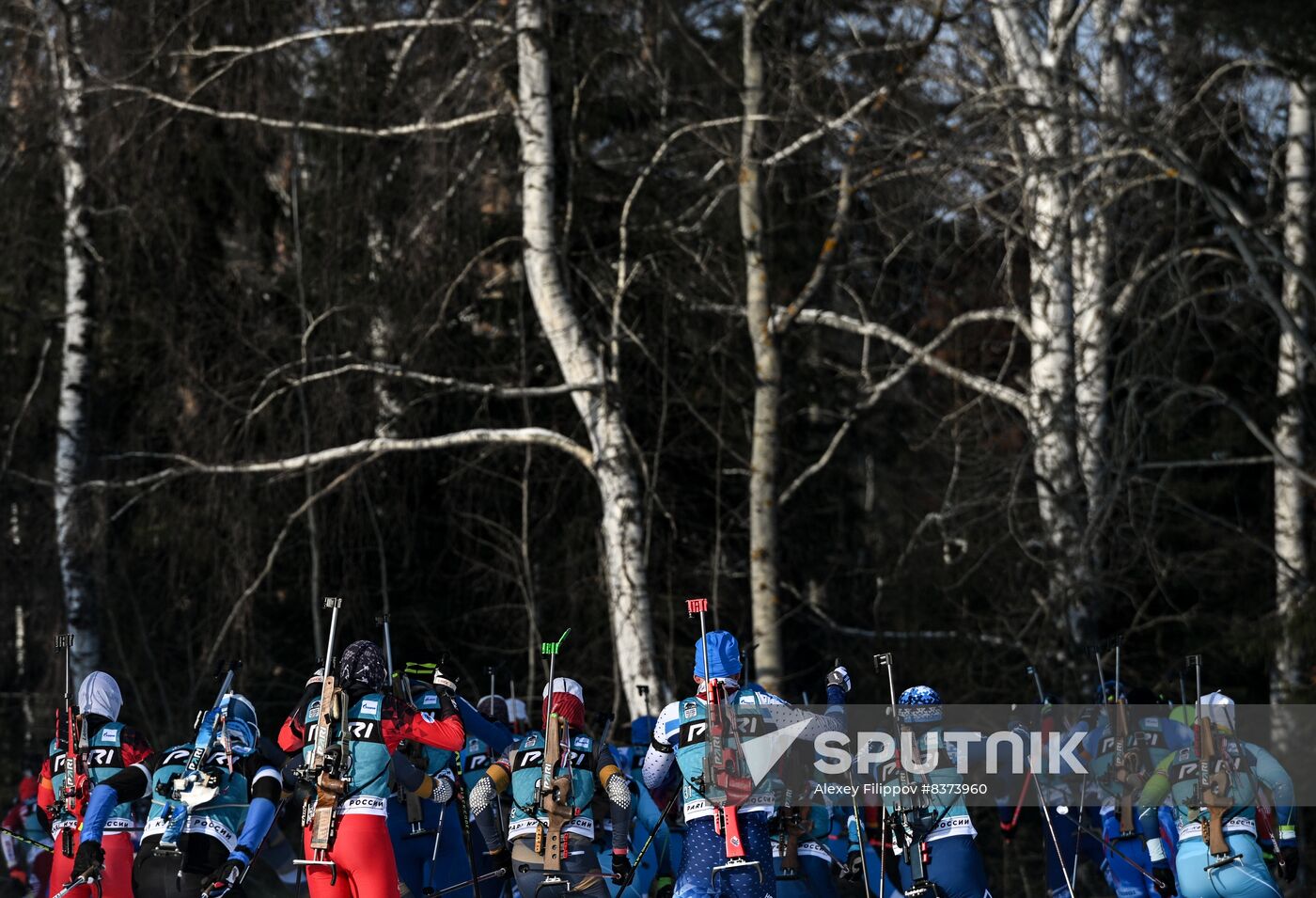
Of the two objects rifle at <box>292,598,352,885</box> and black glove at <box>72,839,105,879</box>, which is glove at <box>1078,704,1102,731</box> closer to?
rifle at <box>292,598,352,885</box>

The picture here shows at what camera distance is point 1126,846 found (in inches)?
484

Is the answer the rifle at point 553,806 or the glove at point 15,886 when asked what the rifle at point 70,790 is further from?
the glove at point 15,886

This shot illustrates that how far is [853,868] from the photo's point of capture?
36.4 ft

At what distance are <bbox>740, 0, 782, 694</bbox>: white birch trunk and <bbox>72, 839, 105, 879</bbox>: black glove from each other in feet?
25.5

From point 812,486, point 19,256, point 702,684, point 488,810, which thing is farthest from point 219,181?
point 702,684

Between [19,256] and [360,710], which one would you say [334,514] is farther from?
[360,710]

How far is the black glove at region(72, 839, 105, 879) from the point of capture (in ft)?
31.6

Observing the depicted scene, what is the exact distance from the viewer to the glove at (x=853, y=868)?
1109 cm

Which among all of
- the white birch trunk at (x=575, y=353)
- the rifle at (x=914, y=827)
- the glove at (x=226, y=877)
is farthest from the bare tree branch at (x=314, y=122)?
the glove at (x=226, y=877)

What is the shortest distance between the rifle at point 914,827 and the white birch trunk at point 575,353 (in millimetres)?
6385

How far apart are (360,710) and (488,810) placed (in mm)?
1878

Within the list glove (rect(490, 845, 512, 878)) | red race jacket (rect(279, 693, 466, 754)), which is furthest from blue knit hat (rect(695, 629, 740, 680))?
glove (rect(490, 845, 512, 878))

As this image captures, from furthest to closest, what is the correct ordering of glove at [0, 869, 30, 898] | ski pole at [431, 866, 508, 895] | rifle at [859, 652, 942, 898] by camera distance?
glove at [0, 869, 30, 898]
ski pole at [431, 866, 508, 895]
rifle at [859, 652, 942, 898]

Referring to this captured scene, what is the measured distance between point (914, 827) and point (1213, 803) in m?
1.78
